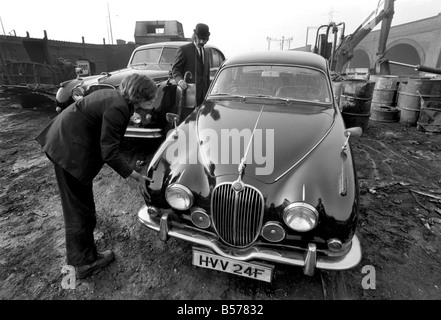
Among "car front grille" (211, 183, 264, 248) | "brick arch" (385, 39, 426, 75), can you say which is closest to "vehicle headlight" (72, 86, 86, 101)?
"car front grille" (211, 183, 264, 248)

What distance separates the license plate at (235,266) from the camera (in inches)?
77.5

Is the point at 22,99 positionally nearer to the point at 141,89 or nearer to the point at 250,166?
the point at 141,89

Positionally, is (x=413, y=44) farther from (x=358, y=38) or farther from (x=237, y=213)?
(x=237, y=213)

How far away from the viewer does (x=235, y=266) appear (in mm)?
2021

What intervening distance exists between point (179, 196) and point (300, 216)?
94 centimetres

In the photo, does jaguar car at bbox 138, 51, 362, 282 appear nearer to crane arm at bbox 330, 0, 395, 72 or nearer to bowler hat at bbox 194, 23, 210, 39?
bowler hat at bbox 194, 23, 210, 39

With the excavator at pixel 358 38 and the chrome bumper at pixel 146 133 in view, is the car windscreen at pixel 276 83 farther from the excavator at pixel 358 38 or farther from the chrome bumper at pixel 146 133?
the excavator at pixel 358 38

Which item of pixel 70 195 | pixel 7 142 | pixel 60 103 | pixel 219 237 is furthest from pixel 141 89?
pixel 7 142

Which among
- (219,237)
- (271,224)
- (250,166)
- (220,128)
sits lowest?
(219,237)

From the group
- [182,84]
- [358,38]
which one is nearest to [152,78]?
[182,84]

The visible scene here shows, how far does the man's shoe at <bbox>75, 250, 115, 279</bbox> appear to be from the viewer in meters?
2.29

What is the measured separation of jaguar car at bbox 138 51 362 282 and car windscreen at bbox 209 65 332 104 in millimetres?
559

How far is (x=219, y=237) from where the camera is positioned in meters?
2.10

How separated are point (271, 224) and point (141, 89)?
1385mm
